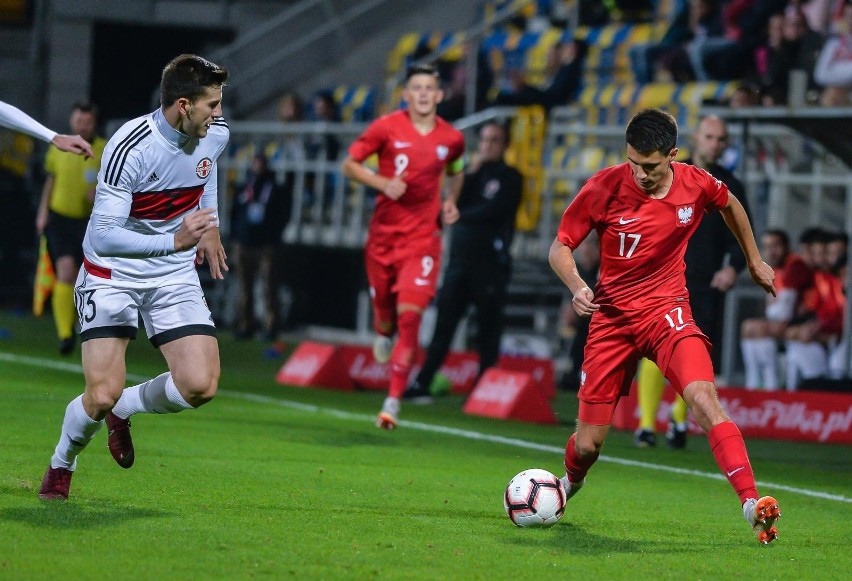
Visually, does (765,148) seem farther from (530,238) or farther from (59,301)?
(59,301)

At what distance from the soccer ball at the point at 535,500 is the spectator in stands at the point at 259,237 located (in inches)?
522

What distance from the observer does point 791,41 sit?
16.3 metres

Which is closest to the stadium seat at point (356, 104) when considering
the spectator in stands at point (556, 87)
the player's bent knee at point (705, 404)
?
the spectator in stands at point (556, 87)

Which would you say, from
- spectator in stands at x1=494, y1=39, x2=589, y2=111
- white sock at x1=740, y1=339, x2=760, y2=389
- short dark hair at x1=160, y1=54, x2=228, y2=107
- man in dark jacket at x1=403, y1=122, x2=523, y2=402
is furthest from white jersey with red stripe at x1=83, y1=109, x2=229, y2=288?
spectator in stands at x1=494, y1=39, x2=589, y2=111

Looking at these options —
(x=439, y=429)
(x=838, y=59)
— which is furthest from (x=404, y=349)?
(x=838, y=59)

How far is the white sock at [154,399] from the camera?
23.9ft

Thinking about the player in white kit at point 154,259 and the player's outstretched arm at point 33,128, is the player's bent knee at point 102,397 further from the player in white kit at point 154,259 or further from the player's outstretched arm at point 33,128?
the player's outstretched arm at point 33,128

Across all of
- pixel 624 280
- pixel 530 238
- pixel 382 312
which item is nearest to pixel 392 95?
pixel 530 238

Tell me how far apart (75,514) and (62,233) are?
856 centimetres

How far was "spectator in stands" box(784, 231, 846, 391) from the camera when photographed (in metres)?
14.6

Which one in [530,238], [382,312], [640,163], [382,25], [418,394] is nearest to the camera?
[640,163]

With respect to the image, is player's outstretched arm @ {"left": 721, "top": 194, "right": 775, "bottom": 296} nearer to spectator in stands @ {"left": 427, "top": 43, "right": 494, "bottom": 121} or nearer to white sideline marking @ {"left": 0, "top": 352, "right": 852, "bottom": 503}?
white sideline marking @ {"left": 0, "top": 352, "right": 852, "bottom": 503}

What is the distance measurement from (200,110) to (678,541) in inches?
113

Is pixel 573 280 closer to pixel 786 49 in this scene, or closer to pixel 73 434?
pixel 73 434
